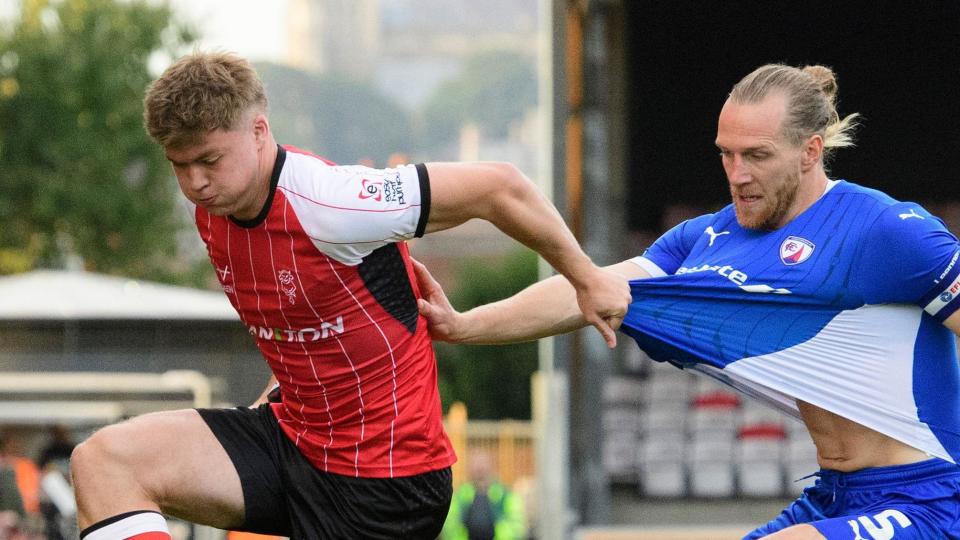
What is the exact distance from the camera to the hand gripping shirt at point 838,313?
3.87 m

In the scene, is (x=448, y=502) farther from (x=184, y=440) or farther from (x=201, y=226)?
(x=201, y=226)

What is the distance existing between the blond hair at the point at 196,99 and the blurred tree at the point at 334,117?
56.7 ft

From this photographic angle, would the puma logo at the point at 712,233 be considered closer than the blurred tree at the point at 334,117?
Yes

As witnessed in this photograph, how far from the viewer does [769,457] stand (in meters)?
12.4

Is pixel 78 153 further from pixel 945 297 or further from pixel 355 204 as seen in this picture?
pixel 945 297

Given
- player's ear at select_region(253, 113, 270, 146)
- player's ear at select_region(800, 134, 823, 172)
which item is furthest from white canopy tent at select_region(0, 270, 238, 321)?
player's ear at select_region(800, 134, 823, 172)

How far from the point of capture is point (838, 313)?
4086 mm

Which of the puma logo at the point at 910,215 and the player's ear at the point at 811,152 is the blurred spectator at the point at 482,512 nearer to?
the player's ear at the point at 811,152

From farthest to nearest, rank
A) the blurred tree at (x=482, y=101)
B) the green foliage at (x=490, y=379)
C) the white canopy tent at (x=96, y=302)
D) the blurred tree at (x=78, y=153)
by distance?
the blurred tree at (x=482, y=101), the blurred tree at (x=78, y=153), the green foliage at (x=490, y=379), the white canopy tent at (x=96, y=302)

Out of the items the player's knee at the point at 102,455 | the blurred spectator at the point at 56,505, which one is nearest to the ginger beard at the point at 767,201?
the player's knee at the point at 102,455

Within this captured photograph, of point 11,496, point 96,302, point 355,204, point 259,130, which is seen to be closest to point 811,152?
point 355,204

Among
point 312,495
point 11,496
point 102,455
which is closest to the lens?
point 102,455

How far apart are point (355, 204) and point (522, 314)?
0.95 m

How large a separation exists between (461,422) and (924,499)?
1633cm
